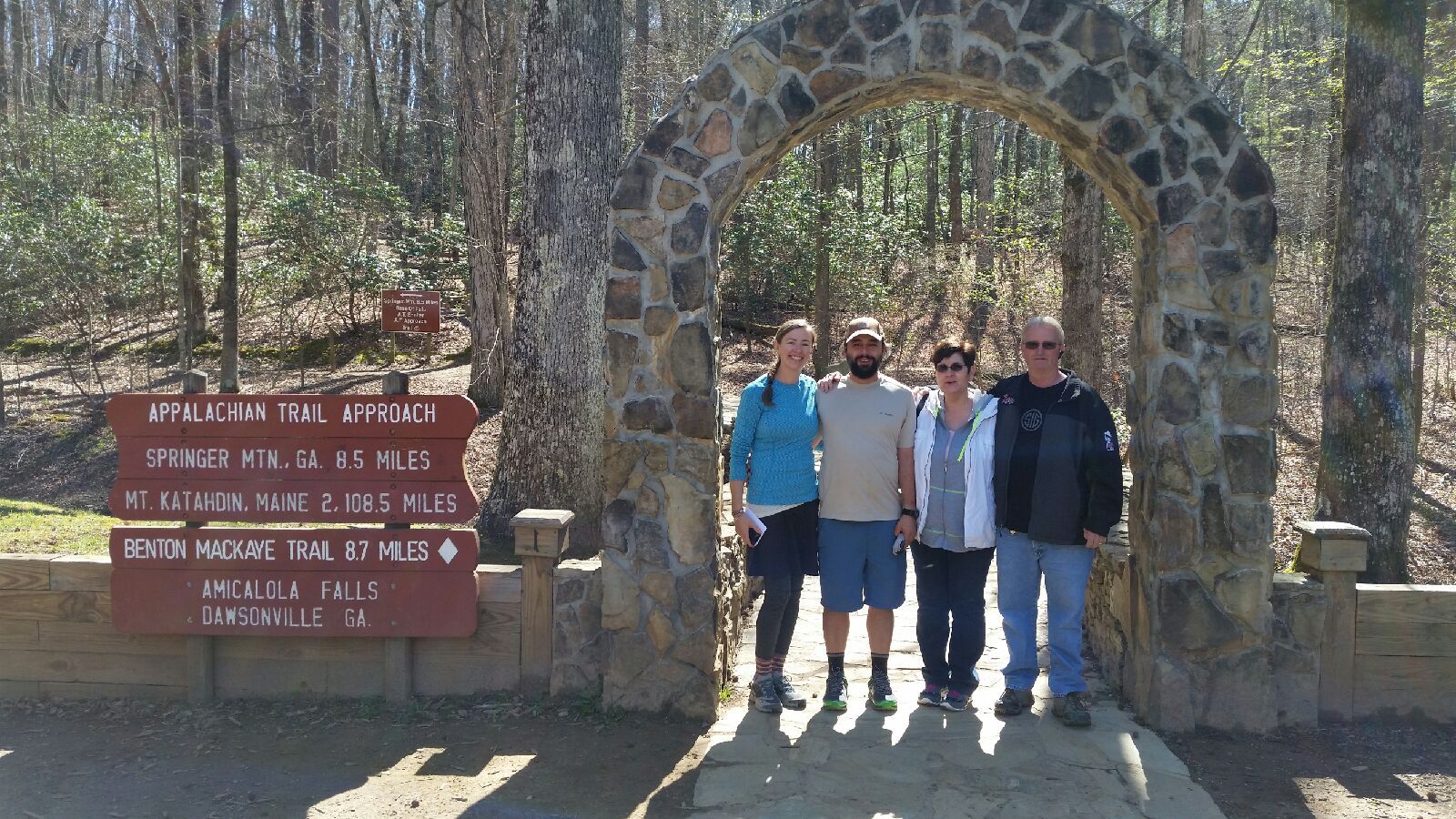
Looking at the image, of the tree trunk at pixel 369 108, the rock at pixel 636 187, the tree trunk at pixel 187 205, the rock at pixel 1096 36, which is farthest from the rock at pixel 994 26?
the tree trunk at pixel 369 108

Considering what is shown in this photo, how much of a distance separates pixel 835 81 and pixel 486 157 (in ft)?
22.4

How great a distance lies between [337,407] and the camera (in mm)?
5188

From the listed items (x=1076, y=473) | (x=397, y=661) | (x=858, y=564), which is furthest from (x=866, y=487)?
(x=397, y=661)

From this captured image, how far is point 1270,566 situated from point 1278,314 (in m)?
15.5

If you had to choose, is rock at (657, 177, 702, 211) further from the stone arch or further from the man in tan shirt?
the man in tan shirt

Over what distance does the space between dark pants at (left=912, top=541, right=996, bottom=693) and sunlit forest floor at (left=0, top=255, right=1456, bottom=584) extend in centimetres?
491

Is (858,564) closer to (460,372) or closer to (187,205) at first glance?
(460,372)

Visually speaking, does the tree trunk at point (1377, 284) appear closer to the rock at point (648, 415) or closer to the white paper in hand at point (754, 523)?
the white paper in hand at point (754, 523)

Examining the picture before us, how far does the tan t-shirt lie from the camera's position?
4812 mm

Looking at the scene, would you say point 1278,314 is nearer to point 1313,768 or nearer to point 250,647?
Answer: point 1313,768

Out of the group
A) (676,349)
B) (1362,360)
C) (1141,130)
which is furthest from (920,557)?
(1362,360)

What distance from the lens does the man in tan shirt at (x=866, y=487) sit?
4812 mm

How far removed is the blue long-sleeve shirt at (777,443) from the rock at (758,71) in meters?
1.35

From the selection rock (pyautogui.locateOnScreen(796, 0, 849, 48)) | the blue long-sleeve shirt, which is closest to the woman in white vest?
the blue long-sleeve shirt
